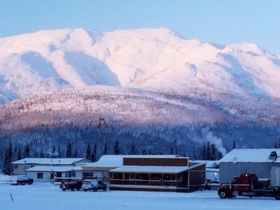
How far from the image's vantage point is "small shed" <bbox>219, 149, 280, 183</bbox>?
188ft

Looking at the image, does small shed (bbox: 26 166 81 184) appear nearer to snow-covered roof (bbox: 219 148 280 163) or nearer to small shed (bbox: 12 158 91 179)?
small shed (bbox: 12 158 91 179)

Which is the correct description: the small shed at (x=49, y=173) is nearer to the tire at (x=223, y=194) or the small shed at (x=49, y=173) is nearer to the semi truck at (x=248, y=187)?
the semi truck at (x=248, y=187)

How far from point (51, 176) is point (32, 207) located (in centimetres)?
5222

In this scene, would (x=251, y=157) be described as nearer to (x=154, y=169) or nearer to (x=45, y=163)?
(x=154, y=169)

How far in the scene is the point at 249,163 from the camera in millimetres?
57969

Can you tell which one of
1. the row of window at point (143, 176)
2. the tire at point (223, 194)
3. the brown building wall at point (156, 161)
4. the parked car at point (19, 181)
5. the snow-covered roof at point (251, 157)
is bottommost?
the tire at point (223, 194)

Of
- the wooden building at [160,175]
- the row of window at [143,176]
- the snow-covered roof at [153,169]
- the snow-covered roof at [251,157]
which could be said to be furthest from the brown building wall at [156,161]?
the snow-covered roof at [251,157]

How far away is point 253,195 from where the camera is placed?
48469 millimetres

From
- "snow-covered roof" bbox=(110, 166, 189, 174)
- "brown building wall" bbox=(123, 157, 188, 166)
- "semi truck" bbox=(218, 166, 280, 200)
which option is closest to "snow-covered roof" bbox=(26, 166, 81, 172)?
"brown building wall" bbox=(123, 157, 188, 166)

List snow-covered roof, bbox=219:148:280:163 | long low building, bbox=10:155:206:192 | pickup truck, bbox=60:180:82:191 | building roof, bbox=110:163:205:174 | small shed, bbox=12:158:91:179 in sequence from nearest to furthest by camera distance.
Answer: snow-covered roof, bbox=219:148:280:163 < pickup truck, bbox=60:180:82:191 < building roof, bbox=110:163:205:174 < long low building, bbox=10:155:206:192 < small shed, bbox=12:158:91:179

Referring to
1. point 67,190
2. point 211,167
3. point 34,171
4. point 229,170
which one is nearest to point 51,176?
point 34,171

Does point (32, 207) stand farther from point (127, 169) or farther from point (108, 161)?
point (108, 161)

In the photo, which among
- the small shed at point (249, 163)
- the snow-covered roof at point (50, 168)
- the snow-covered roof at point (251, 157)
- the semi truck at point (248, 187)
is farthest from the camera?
the snow-covered roof at point (50, 168)

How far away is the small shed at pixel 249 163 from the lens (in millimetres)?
57250
